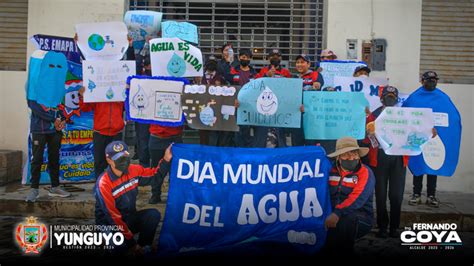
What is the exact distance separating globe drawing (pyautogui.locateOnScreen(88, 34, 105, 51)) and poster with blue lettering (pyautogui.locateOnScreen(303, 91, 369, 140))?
2773 mm

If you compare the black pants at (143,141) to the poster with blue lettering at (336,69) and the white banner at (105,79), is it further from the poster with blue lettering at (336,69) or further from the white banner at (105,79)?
the poster with blue lettering at (336,69)

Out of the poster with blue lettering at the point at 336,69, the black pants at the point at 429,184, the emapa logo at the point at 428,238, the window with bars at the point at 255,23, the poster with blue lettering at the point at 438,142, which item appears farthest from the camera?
the window with bars at the point at 255,23

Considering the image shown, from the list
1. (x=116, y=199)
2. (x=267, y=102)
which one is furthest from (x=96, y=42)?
(x=116, y=199)

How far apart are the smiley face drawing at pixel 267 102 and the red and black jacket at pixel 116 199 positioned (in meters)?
2.20

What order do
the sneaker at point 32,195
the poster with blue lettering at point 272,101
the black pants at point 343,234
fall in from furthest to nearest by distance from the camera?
the sneaker at point 32,195 → the poster with blue lettering at point 272,101 → the black pants at point 343,234

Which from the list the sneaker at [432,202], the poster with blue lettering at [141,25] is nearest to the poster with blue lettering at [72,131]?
the poster with blue lettering at [141,25]

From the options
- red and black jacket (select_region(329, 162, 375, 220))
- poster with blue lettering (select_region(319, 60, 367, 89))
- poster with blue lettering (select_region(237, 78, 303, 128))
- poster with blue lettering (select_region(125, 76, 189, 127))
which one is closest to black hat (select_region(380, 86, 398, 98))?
poster with blue lettering (select_region(237, 78, 303, 128))

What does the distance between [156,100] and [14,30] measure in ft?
13.3

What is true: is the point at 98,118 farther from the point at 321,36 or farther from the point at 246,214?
the point at 321,36

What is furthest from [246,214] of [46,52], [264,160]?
[46,52]

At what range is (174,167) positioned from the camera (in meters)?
5.29

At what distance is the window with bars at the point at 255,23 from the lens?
30.9 feet

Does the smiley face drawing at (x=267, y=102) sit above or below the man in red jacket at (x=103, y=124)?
above

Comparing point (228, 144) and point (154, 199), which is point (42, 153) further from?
point (228, 144)
